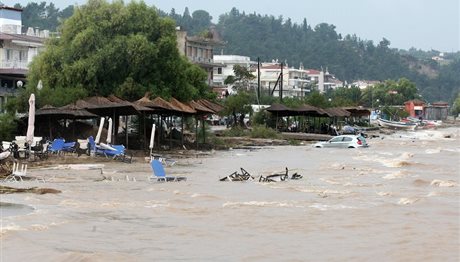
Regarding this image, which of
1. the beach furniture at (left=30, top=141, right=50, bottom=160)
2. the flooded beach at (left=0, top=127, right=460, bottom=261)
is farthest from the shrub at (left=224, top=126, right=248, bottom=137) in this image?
the flooded beach at (left=0, top=127, right=460, bottom=261)

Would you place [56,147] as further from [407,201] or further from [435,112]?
[435,112]

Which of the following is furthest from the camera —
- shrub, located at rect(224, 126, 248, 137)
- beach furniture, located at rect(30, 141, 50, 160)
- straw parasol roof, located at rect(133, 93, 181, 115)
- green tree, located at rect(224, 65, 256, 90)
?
green tree, located at rect(224, 65, 256, 90)

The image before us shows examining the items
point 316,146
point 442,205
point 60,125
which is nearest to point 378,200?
point 442,205

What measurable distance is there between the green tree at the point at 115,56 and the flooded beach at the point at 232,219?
54.6 feet

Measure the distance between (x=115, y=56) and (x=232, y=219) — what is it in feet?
93.4

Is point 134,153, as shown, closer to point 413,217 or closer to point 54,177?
point 54,177

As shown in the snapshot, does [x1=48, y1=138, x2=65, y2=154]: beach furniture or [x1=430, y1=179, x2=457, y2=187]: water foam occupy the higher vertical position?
[x1=48, y1=138, x2=65, y2=154]: beach furniture

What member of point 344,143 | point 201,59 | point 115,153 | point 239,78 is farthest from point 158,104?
point 239,78

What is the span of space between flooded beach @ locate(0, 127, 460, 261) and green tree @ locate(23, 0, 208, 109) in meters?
16.6

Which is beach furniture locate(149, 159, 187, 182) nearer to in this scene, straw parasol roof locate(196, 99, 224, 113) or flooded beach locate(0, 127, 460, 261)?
flooded beach locate(0, 127, 460, 261)

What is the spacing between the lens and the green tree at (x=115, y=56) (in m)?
43.0

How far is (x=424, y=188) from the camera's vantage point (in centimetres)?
2350

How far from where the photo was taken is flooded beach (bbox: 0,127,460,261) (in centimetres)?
1228

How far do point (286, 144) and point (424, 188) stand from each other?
3258 centimetres
